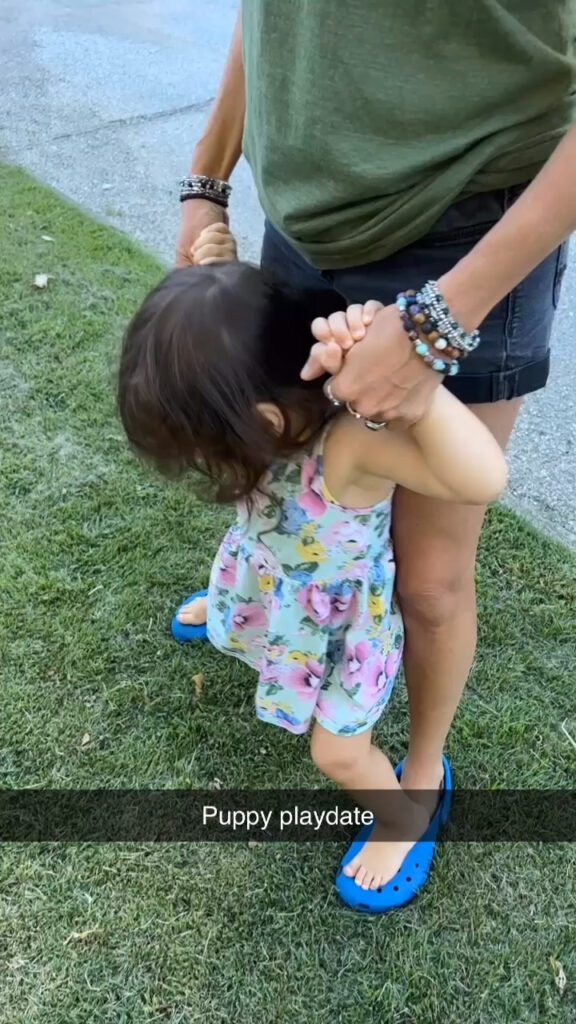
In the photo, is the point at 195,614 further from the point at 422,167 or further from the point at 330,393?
the point at 422,167

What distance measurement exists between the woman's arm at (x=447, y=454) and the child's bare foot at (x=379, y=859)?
0.79 m

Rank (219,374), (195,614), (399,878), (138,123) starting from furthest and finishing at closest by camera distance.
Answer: (138,123)
(195,614)
(399,878)
(219,374)

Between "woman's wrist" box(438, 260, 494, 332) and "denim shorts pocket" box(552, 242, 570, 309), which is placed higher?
"woman's wrist" box(438, 260, 494, 332)

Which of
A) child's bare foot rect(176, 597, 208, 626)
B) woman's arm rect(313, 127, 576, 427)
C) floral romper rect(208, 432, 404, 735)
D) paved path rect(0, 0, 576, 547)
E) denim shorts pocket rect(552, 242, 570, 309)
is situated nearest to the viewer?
woman's arm rect(313, 127, 576, 427)

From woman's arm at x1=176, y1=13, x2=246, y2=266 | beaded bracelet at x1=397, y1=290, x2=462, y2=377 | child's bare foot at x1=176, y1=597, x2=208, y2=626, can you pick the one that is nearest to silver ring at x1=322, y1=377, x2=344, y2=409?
beaded bracelet at x1=397, y1=290, x2=462, y2=377

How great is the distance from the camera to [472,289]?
104 centimetres

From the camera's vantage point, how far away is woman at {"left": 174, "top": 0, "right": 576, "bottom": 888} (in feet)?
3.31

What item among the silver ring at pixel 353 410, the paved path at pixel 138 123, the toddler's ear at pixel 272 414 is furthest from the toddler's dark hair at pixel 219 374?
the paved path at pixel 138 123

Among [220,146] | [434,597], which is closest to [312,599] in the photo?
[434,597]

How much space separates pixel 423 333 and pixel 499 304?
0.18 meters

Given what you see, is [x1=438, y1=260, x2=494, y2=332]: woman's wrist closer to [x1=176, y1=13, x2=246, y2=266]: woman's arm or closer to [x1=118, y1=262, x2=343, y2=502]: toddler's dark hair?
[x1=118, y1=262, x2=343, y2=502]: toddler's dark hair

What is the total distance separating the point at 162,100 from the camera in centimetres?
498

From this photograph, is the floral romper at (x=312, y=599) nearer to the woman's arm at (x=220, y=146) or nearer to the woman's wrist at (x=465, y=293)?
the woman's wrist at (x=465, y=293)

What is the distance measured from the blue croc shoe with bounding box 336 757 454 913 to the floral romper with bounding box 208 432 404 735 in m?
0.33
